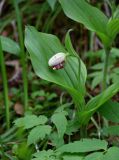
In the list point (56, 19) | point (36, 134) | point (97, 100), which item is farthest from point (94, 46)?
point (36, 134)

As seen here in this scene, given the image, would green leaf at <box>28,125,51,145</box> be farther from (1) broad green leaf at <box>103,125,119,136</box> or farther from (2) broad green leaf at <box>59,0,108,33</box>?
(2) broad green leaf at <box>59,0,108,33</box>

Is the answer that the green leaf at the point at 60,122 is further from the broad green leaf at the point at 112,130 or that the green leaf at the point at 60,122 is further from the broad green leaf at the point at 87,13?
the broad green leaf at the point at 87,13

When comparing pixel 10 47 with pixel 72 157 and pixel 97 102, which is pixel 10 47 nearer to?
pixel 97 102

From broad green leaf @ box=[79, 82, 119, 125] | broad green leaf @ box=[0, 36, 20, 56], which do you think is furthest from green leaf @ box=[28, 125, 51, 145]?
broad green leaf @ box=[0, 36, 20, 56]

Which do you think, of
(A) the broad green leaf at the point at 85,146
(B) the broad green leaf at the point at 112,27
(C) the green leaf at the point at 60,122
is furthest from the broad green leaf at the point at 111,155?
(B) the broad green leaf at the point at 112,27

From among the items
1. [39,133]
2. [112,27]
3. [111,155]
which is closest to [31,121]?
[39,133]
